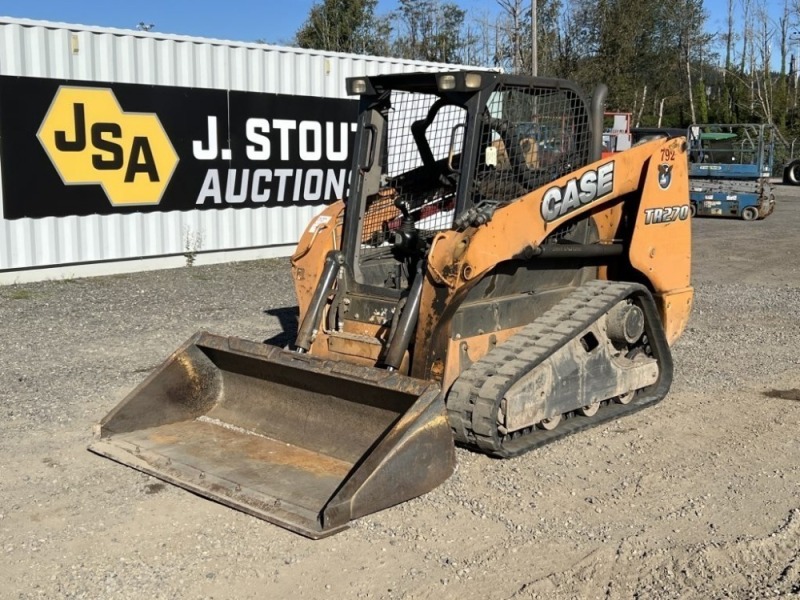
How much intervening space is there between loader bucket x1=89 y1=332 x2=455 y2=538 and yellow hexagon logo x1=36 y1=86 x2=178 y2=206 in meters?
7.12

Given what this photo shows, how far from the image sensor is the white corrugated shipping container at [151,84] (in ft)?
39.8

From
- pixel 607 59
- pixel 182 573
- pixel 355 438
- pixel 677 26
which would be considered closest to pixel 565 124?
pixel 355 438

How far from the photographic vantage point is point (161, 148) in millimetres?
13359

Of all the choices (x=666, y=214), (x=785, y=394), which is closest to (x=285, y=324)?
(x=666, y=214)

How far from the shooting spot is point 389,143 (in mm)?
6988

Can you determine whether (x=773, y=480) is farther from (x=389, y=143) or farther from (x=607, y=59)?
(x=607, y=59)

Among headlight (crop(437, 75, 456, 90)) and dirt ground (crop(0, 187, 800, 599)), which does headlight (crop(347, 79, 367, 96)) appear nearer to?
headlight (crop(437, 75, 456, 90))

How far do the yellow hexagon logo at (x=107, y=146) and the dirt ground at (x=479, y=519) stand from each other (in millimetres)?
4834

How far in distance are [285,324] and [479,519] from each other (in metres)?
5.36

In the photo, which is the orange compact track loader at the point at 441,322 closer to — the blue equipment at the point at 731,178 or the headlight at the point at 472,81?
the headlight at the point at 472,81

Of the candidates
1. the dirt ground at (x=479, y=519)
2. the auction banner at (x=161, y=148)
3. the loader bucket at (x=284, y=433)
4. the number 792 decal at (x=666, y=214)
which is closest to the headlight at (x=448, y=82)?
the loader bucket at (x=284, y=433)

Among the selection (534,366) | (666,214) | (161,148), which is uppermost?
(161,148)

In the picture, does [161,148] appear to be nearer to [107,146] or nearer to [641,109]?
[107,146]

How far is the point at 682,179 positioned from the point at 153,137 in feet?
27.3
